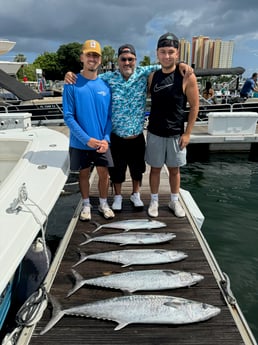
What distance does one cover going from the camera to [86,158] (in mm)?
3229

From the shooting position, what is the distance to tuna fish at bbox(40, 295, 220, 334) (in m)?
2.08

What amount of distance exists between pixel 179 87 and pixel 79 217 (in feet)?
6.41

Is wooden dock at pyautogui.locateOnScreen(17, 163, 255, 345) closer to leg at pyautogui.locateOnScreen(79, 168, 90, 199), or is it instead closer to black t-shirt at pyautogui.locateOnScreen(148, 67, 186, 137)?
leg at pyautogui.locateOnScreen(79, 168, 90, 199)

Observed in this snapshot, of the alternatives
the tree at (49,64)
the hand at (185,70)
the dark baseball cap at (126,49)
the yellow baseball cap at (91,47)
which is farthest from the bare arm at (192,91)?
the tree at (49,64)

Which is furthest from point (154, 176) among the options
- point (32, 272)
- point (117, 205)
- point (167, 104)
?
point (32, 272)

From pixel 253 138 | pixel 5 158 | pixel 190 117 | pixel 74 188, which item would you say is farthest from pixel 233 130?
pixel 5 158

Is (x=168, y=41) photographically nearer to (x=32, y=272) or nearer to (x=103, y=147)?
(x=103, y=147)

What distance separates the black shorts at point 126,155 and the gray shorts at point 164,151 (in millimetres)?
163

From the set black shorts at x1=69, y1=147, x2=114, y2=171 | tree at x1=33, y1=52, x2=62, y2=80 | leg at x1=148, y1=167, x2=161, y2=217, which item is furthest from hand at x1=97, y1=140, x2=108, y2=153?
tree at x1=33, y1=52, x2=62, y2=80

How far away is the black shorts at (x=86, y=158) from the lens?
3.19 m

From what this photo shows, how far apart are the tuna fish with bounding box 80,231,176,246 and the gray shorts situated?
2.56 feet

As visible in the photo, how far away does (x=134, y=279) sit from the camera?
244 centimetres

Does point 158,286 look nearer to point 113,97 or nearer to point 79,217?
point 79,217

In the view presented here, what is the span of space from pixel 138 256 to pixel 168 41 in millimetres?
2149
